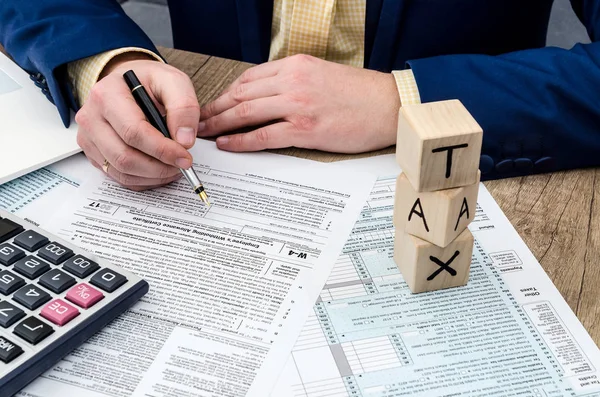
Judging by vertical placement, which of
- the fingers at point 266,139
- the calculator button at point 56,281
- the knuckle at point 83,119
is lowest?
the fingers at point 266,139

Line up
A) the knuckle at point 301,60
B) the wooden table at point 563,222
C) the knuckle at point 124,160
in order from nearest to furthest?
the wooden table at point 563,222, the knuckle at point 124,160, the knuckle at point 301,60

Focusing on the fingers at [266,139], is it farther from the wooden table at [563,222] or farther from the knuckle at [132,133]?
the knuckle at [132,133]

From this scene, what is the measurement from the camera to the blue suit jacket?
78 centimetres

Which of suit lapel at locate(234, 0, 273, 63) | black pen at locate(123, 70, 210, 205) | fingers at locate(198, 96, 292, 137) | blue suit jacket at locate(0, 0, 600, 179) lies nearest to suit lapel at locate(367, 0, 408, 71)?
blue suit jacket at locate(0, 0, 600, 179)

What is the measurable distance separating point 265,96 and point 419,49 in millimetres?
330

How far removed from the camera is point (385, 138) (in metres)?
0.80

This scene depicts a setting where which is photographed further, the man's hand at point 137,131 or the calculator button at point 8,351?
the man's hand at point 137,131

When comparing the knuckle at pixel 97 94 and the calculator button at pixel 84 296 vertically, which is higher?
the knuckle at pixel 97 94

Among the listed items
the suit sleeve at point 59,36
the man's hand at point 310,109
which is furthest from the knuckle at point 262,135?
the suit sleeve at point 59,36

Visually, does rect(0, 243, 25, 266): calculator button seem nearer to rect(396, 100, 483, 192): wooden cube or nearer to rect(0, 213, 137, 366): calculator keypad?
rect(0, 213, 137, 366): calculator keypad

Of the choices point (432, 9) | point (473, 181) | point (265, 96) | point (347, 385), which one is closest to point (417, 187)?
point (473, 181)

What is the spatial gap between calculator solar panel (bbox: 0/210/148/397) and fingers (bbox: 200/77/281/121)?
28 cm

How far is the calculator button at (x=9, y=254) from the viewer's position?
61 cm

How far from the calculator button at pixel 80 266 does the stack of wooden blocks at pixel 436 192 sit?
270mm
